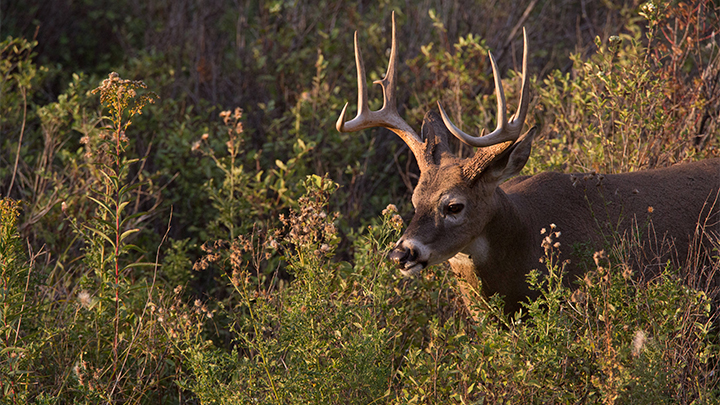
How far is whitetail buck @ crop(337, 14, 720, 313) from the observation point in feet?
13.2

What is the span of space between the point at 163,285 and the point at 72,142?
2496mm

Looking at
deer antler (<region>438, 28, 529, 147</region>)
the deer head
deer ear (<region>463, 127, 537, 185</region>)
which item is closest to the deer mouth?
the deer head

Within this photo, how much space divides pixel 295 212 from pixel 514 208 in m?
1.32

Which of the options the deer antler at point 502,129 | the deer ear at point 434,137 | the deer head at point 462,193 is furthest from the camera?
the deer ear at point 434,137

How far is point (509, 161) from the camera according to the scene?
4188 mm

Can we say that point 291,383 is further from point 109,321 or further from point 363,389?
point 109,321

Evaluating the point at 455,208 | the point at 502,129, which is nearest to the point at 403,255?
the point at 455,208

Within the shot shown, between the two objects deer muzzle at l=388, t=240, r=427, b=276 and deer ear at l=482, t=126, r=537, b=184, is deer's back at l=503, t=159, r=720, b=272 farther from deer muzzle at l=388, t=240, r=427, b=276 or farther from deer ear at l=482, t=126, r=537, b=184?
deer muzzle at l=388, t=240, r=427, b=276

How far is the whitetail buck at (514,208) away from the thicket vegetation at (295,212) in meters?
0.17

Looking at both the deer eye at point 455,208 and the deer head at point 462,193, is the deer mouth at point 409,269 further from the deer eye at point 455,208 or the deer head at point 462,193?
the deer eye at point 455,208

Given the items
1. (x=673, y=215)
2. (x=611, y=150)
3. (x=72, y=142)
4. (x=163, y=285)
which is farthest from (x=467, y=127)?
(x=72, y=142)

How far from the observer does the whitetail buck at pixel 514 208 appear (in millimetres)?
4027

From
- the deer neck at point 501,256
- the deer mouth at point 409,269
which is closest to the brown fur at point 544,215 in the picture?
the deer neck at point 501,256

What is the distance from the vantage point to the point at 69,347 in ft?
13.4
